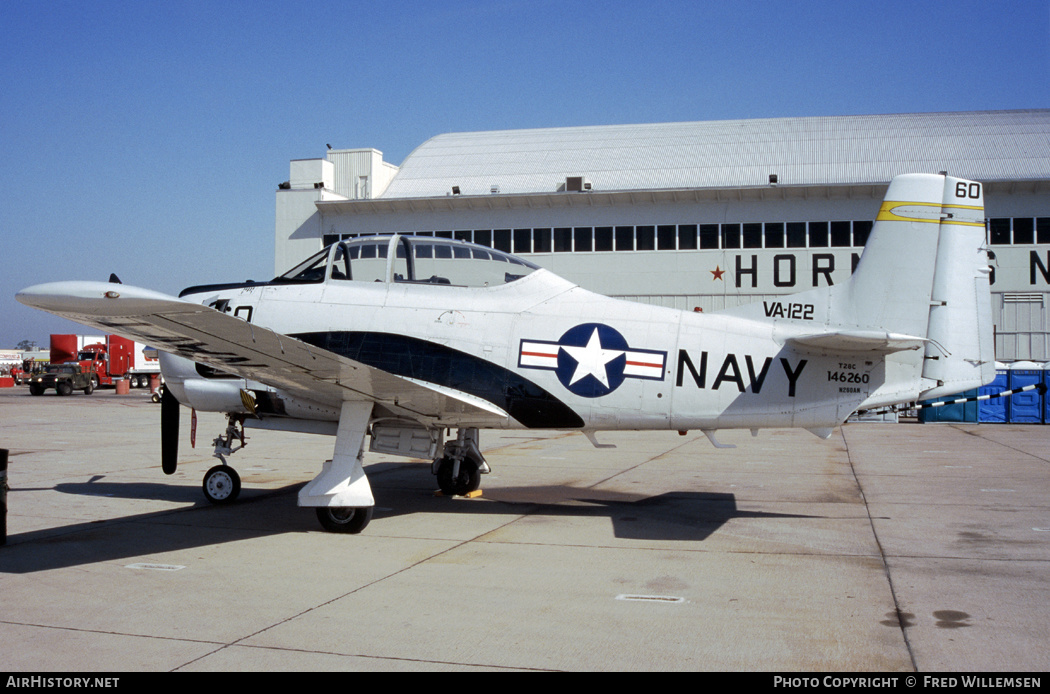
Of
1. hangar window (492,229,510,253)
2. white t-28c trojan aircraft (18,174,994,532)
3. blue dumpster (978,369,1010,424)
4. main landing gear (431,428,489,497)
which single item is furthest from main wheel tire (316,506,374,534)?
hangar window (492,229,510,253)

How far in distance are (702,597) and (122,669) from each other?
3.97 m

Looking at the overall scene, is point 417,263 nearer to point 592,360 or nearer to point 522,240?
point 592,360

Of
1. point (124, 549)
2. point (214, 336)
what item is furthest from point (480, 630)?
point (124, 549)

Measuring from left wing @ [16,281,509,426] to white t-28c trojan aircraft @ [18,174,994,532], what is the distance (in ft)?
0.15

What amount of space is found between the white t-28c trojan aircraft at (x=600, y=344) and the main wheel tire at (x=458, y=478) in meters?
1.93

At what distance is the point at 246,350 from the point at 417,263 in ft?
8.15

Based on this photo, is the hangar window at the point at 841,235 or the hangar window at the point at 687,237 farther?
the hangar window at the point at 687,237

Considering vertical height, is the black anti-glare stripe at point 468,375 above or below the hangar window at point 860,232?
below

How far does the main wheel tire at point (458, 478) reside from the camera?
11.4 meters

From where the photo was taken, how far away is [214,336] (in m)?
7.27

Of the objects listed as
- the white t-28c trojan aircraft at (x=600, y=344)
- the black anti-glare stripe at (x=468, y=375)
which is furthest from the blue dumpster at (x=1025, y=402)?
the black anti-glare stripe at (x=468, y=375)

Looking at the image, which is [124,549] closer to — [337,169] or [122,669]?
[122,669]

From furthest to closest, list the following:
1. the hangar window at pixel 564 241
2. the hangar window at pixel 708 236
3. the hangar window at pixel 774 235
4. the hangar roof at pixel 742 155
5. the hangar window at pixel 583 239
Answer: the hangar window at pixel 564 241 < the hangar window at pixel 583 239 < the hangar roof at pixel 742 155 < the hangar window at pixel 708 236 < the hangar window at pixel 774 235

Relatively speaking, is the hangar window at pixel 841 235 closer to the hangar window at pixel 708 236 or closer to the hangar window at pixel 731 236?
the hangar window at pixel 731 236
